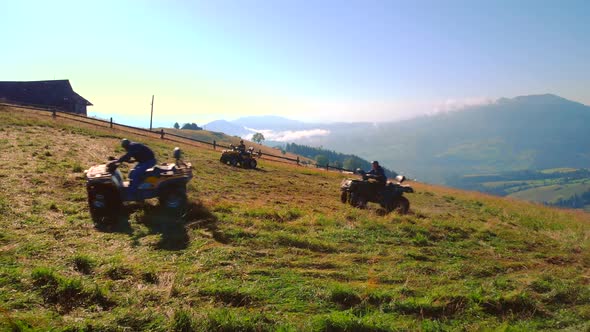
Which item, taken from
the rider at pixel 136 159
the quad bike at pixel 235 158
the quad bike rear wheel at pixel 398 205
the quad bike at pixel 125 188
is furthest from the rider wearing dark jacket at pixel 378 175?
the quad bike at pixel 235 158

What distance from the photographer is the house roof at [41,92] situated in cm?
4228

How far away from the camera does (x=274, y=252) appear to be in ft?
19.8

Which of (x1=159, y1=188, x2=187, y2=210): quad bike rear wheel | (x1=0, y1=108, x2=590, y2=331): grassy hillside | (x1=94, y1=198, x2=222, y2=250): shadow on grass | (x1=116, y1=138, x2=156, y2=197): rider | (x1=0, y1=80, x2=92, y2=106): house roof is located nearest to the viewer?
(x1=0, y1=108, x2=590, y2=331): grassy hillside

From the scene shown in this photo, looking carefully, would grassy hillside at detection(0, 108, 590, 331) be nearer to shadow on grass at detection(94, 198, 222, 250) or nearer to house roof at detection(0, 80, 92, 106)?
shadow on grass at detection(94, 198, 222, 250)

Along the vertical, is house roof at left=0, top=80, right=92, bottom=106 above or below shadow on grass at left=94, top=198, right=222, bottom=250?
above

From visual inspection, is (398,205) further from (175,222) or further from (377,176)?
(175,222)

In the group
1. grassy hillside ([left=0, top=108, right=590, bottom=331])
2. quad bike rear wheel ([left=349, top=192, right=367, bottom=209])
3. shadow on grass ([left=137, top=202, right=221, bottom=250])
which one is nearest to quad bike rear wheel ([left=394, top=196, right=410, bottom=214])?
quad bike rear wheel ([left=349, top=192, right=367, bottom=209])

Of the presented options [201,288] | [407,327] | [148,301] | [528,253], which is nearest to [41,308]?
[148,301]

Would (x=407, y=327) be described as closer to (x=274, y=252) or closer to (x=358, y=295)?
(x=358, y=295)

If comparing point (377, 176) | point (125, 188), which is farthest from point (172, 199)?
point (377, 176)

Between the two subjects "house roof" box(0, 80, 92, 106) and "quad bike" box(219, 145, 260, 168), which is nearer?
"quad bike" box(219, 145, 260, 168)

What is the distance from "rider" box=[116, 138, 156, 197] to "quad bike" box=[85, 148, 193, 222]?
92mm

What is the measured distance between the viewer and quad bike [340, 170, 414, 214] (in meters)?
12.1

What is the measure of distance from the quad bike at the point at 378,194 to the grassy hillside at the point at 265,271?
286cm
